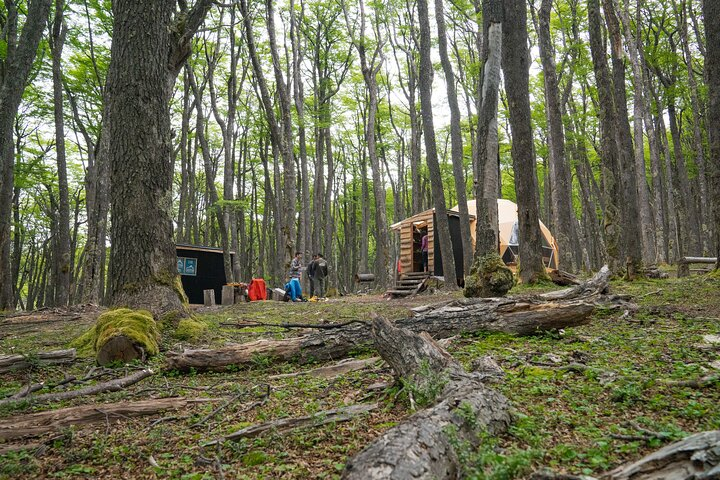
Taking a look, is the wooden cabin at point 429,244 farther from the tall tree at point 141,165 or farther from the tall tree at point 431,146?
the tall tree at point 141,165

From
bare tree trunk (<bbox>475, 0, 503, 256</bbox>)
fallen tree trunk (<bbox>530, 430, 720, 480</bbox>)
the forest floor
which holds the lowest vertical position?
the forest floor

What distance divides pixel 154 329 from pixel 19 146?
19176 mm

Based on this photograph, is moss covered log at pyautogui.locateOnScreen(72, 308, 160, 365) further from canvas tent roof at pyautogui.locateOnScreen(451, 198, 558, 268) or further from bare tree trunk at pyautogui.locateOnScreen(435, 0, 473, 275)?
canvas tent roof at pyautogui.locateOnScreen(451, 198, 558, 268)

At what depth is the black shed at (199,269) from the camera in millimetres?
19797

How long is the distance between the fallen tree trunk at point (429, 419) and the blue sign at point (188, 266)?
17797 millimetres

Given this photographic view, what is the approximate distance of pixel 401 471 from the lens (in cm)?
173

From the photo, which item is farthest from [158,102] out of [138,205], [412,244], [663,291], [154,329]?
[412,244]

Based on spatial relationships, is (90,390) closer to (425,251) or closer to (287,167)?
(287,167)

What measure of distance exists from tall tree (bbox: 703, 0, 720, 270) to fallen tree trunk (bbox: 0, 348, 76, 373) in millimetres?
9495

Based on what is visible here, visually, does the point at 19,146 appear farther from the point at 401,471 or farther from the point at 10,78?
the point at 401,471

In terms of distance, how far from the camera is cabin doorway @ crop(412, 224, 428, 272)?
2017 centimetres

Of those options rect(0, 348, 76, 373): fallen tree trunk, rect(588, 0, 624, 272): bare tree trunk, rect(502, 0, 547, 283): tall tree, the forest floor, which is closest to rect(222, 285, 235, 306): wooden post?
rect(502, 0, 547, 283): tall tree

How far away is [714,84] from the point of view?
25.2 ft

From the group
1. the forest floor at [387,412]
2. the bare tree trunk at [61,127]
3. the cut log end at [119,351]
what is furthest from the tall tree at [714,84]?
the bare tree trunk at [61,127]
